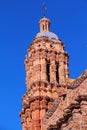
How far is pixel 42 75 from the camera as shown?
4981cm

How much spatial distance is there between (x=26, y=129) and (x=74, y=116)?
74.0 feet

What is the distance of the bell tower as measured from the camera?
48281 mm

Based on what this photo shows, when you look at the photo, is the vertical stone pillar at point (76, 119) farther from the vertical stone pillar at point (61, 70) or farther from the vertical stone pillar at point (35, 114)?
the vertical stone pillar at point (61, 70)

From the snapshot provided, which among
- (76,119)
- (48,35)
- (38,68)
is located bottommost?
(76,119)

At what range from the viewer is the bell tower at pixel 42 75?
158 feet

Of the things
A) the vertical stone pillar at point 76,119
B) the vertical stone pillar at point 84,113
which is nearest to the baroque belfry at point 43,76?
the vertical stone pillar at point 76,119

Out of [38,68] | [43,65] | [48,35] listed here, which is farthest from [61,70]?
[48,35]

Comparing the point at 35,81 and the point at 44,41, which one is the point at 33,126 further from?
the point at 44,41

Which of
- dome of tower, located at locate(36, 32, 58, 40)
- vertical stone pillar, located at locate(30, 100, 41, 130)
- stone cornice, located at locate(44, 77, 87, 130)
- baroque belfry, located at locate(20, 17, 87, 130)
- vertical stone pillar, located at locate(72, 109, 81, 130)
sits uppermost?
dome of tower, located at locate(36, 32, 58, 40)

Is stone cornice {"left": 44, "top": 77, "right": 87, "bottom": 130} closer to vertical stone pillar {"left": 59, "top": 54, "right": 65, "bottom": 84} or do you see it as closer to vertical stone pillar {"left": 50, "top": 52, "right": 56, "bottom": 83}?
vertical stone pillar {"left": 50, "top": 52, "right": 56, "bottom": 83}

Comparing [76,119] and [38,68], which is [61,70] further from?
[76,119]

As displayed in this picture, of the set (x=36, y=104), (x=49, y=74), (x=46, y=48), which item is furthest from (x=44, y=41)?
(x=36, y=104)

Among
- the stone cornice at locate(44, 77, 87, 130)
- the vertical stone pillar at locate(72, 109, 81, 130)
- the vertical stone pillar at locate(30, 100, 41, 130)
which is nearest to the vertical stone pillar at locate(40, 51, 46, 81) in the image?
the vertical stone pillar at locate(30, 100, 41, 130)

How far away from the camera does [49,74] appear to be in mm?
50875
